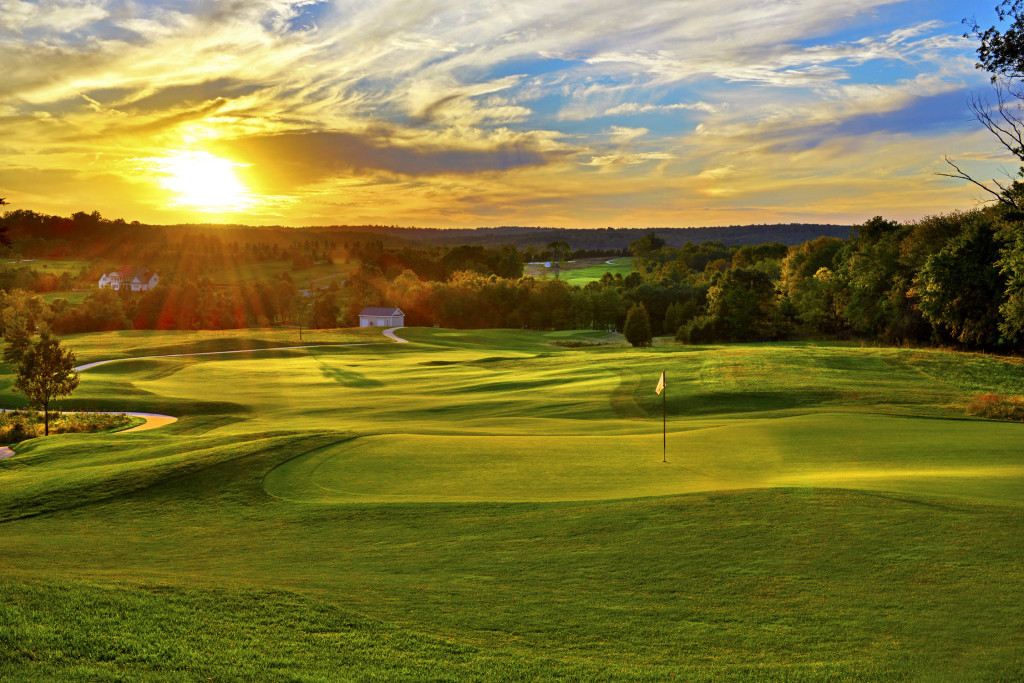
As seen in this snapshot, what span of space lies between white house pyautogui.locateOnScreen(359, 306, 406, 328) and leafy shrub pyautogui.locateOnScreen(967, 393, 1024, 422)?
3561 inches

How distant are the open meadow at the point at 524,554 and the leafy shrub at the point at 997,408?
1640mm

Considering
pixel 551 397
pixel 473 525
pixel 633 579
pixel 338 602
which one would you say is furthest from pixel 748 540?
pixel 551 397

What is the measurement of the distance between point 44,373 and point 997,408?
39.0 meters

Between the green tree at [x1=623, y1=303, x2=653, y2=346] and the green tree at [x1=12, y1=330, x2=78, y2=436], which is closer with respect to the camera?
the green tree at [x1=12, y1=330, x2=78, y2=436]

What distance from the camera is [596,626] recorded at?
27.3 feet

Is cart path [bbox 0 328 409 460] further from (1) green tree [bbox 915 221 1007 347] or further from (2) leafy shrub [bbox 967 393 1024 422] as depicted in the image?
(1) green tree [bbox 915 221 1007 347]

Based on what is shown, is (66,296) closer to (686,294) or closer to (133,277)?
(133,277)

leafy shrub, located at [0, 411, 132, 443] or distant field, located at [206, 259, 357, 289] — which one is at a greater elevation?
distant field, located at [206, 259, 357, 289]

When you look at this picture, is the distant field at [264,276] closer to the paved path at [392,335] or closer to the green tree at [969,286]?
the paved path at [392,335]

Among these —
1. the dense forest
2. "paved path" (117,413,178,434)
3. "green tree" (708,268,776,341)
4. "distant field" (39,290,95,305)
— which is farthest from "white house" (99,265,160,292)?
"paved path" (117,413,178,434)

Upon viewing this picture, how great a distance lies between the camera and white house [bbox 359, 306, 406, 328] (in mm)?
110188

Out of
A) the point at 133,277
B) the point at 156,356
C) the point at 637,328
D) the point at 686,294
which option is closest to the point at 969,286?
the point at 637,328

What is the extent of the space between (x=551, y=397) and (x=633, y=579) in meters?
23.6

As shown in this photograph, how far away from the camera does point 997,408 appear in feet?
83.4
